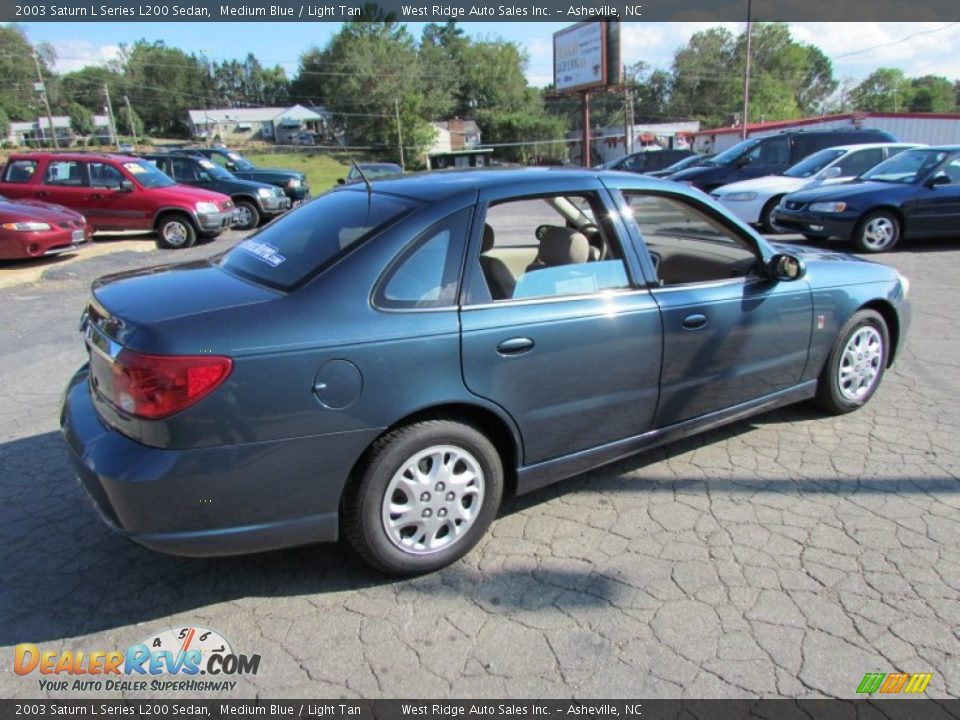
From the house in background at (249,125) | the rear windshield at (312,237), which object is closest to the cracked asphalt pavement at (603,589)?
the rear windshield at (312,237)

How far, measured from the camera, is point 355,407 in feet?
8.21

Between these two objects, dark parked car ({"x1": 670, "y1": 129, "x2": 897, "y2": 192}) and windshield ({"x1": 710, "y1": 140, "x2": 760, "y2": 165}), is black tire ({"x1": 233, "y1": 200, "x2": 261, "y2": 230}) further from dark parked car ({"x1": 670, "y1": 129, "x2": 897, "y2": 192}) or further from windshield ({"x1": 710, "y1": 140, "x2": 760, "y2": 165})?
windshield ({"x1": 710, "y1": 140, "x2": 760, "y2": 165})

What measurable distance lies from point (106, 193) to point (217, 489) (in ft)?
41.6

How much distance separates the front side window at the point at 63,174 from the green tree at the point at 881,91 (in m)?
119

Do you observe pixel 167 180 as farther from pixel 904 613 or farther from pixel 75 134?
pixel 75 134

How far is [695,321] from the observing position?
134 inches

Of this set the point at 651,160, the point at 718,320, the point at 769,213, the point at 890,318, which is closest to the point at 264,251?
the point at 718,320

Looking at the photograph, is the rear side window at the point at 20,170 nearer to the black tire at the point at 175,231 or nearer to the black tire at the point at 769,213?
the black tire at the point at 175,231

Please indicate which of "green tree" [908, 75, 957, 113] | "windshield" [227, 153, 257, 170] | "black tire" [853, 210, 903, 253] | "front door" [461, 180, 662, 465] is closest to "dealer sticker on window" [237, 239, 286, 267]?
"front door" [461, 180, 662, 465]

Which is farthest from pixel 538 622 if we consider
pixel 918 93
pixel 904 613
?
pixel 918 93

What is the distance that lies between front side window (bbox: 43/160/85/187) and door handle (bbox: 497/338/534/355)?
1309 cm

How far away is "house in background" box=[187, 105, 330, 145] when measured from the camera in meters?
90.0
